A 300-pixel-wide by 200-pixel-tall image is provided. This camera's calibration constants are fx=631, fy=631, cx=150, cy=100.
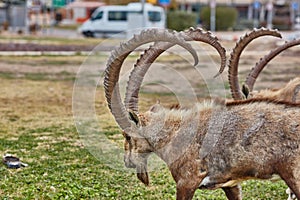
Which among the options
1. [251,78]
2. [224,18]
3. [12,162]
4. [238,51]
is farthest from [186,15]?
[12,162]

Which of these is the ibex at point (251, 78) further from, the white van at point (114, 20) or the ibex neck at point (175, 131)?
the white van at point (114, 20)

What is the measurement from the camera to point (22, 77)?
22562mm

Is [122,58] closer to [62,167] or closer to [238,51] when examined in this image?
[238,51]

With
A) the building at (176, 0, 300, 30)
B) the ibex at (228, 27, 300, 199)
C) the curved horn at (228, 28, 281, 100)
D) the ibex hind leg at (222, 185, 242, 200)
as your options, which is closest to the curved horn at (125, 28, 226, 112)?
the ibex hind leg at (222, 185, 242, 200)

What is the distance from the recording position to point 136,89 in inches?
271

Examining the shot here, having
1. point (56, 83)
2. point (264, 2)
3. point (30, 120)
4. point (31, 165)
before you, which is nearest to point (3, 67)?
point (56, 83)

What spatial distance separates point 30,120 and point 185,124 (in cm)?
836

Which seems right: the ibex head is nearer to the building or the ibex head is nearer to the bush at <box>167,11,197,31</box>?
the bush at <box>167,11,197,31</box>

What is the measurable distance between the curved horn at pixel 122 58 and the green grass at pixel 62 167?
1.83 meters

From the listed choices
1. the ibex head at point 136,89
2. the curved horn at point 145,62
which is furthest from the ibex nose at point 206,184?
the curved horn at point 145,62

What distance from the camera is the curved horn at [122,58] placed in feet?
21.1

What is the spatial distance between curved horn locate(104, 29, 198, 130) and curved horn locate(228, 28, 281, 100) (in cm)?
274

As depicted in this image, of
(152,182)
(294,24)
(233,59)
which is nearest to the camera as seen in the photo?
(152,182)

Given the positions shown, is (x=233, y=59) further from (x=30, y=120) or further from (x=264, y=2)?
(x=264, y=2)
